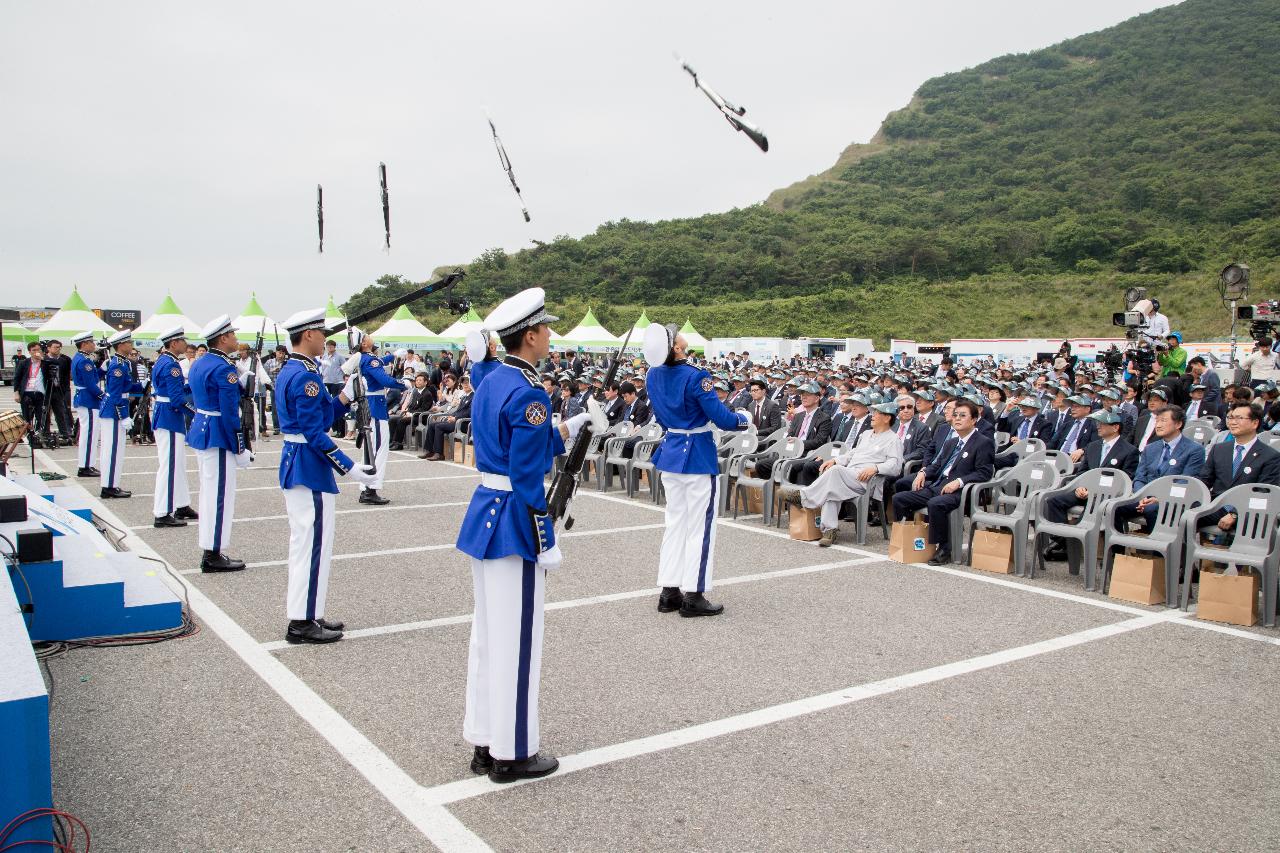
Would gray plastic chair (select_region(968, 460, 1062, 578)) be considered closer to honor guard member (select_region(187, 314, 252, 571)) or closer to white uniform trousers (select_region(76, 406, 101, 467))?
honor guard member (select_region(187, 314, 252, 571))

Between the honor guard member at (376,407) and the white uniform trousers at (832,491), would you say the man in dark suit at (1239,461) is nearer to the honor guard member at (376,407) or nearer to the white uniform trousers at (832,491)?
the white uniform trousers at (832,491)

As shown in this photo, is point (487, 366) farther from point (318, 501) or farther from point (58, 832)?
point (58, 832)

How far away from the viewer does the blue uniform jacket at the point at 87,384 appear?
1257 centimetres

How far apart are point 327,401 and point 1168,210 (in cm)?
8588

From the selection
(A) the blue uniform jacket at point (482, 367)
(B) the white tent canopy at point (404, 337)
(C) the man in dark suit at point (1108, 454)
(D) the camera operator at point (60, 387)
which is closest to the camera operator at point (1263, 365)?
(C) the man in dark suit at point (1108, 454)

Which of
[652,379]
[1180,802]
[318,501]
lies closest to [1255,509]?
[1180,802]

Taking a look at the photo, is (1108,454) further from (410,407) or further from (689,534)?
(410,407)

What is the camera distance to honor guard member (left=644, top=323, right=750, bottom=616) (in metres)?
6.32

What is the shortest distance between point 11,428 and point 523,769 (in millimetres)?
6759

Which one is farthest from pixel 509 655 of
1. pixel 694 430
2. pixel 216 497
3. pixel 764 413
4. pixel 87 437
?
pixel 87 437

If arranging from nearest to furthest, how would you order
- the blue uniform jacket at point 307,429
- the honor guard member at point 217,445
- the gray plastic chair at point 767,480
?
1. the blue uniform jacket at point 307,429
2. the honor guard member at point 217,445
3. the gray plastic chair at point 767,480

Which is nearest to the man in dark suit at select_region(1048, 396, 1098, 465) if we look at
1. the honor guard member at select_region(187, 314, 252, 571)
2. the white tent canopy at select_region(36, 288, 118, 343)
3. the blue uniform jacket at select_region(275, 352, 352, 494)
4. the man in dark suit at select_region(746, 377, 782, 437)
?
the man in dark suit at select_region(746, 377, 782, 437)

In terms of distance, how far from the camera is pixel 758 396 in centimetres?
1336

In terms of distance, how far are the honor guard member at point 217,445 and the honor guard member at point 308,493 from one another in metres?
2.11
